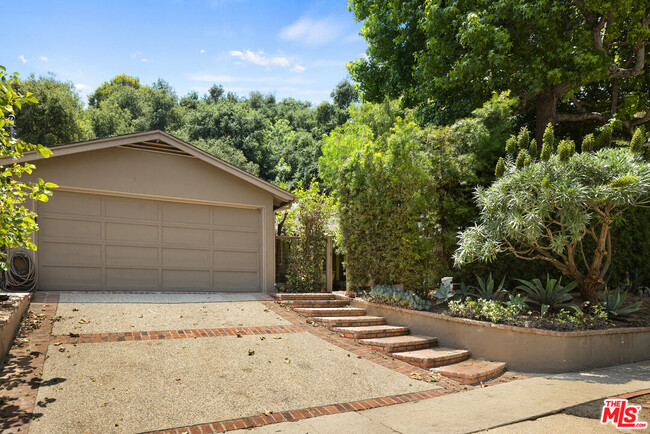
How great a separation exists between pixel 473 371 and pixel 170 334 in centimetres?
467

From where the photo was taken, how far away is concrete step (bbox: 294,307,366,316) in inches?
351

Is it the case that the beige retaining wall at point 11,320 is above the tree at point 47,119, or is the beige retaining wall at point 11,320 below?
below

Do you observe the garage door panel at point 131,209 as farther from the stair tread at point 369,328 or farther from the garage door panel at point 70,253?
the stair tread at point 369,328

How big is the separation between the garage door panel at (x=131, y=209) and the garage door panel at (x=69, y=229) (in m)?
0.43

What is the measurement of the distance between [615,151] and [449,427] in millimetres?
5501

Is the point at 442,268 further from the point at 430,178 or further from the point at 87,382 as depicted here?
the point at 87,382

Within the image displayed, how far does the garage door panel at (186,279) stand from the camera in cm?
1025

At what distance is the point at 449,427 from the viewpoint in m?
4.38

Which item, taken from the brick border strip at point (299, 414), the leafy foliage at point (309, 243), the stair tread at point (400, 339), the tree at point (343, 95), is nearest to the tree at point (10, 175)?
the brick border strip at point (299, 414)

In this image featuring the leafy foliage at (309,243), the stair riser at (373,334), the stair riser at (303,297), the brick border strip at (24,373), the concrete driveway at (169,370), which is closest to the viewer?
the brick border strip at (24,373)

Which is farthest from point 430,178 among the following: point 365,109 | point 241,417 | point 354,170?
point 365,109

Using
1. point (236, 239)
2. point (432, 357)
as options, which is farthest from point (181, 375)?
point (236, 239)

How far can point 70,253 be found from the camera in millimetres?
9227

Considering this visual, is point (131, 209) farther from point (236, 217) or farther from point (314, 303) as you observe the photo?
point (314, 303)
